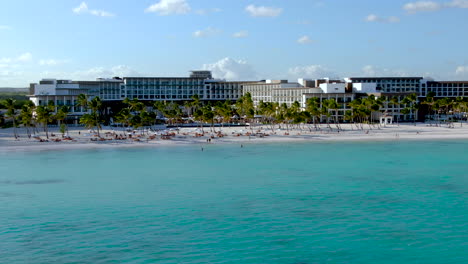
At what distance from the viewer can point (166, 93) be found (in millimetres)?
144375

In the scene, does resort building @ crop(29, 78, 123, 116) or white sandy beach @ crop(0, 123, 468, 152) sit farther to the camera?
resort building @ crop(29, 78, 123, 116)

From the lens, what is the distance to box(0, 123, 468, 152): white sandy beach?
256ft

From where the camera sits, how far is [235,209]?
39.7 m

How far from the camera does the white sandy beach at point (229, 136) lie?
77938mm

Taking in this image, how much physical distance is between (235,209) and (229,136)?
4746cm

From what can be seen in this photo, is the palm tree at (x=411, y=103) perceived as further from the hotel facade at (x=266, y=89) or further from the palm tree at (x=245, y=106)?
the palm tree at (x=245, y=106)

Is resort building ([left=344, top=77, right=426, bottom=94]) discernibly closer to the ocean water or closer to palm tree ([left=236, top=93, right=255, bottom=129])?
palm tree ([left=236, top=93, right=255, bottom=129])

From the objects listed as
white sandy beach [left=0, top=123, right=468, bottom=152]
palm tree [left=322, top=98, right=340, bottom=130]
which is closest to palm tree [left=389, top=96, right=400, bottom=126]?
white sandy beach [left=0, top=123, right=468, bottom=152]

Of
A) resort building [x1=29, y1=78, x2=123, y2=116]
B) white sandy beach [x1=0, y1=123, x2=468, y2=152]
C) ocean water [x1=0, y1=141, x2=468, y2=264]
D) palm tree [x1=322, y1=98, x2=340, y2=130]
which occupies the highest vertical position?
resort building [x1=29, y1=78, x2=123, y2=116]

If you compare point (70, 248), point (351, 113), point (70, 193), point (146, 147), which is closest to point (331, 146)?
point (146, 147)

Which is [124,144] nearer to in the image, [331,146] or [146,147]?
[146,147]

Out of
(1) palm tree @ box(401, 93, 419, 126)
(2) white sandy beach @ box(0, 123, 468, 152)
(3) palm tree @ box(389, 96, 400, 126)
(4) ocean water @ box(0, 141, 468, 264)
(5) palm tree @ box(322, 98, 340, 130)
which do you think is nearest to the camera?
(4) ocean water @ box(0, 141, 468, 264)

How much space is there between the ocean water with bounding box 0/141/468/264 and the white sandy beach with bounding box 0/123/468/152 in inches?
435

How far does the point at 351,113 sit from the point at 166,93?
53171 millimetres
